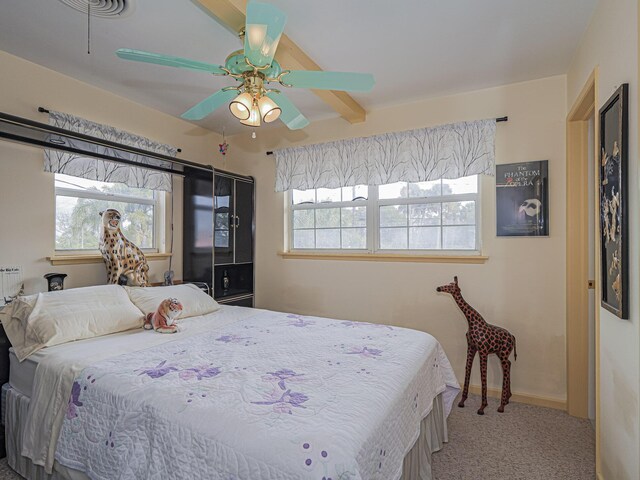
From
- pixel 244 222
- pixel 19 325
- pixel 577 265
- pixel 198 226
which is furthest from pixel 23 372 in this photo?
pixel 577 265

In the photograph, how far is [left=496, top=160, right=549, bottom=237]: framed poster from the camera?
8.89ft

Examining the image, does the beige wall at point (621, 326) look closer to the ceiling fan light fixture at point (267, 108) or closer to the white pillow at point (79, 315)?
the ceiling fan light fixture at point (267, 108)

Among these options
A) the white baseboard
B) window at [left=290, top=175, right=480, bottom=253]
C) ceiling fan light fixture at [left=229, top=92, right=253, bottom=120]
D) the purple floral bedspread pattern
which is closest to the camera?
the purple floral bedspread pattern

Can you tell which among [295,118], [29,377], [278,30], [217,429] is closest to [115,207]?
[29,377]

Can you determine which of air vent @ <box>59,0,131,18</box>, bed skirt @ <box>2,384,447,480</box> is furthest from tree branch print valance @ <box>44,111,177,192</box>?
bed skirt @ <box>2,384,447,480</box>

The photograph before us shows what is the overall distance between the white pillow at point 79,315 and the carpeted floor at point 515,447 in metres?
0.75

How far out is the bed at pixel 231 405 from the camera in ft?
3.66

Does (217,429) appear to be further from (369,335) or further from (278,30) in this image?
(278,30)

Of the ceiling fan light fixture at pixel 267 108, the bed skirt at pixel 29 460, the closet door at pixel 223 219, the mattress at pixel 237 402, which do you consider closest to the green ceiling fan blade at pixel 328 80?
the ceiling fan light fixture at pixel 267 108

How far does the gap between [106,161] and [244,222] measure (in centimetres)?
146

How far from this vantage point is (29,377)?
1843 mm

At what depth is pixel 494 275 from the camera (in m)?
2.89

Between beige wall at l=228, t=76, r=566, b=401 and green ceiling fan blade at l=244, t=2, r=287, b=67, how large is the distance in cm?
198

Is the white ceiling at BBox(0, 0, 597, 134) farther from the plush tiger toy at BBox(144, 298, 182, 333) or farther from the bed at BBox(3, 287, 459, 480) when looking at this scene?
the bed at BBox(3, 287, 459, 480)
